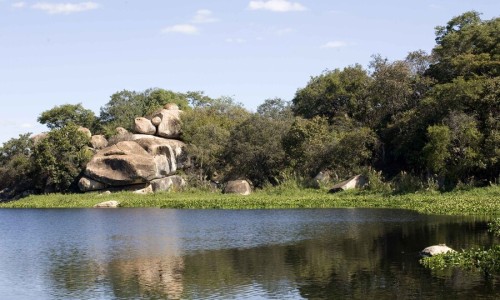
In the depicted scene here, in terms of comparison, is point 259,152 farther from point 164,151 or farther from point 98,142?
point 98,142

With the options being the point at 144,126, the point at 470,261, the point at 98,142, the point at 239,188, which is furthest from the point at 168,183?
the point at 470,261

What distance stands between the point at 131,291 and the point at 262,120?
49.0m

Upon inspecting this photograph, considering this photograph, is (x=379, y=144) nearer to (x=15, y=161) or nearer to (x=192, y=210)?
(x=192, y=210)

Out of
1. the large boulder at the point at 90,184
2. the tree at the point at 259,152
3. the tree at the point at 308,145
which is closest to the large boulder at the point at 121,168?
the large boulder at the point at 90,184

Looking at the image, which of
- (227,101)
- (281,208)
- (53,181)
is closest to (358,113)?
(281,208)

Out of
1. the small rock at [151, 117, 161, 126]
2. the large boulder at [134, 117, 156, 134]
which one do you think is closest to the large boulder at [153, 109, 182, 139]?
the small rock at [151, 117, 161, 126]

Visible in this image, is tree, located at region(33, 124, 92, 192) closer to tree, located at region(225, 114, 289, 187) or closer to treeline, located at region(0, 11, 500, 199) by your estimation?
treeline, located at region(0, 11, 500, 199)

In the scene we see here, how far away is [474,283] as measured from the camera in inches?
896

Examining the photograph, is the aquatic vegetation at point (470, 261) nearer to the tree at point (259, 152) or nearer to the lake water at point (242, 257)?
the lake water at point (242, 257)

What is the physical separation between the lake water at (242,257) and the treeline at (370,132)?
40.5ft

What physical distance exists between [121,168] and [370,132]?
88.2ft

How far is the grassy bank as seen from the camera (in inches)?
1825

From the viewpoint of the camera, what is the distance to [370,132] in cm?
6475

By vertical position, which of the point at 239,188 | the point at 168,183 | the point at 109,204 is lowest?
the point at 109,204
